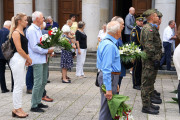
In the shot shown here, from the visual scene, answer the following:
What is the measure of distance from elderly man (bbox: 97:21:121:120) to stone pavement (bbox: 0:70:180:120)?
1.76m

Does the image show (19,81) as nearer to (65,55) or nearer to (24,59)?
(24,59)

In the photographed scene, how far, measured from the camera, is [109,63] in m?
5.08

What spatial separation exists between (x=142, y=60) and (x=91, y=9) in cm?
762

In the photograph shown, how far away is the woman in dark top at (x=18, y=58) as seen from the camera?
21.9ft

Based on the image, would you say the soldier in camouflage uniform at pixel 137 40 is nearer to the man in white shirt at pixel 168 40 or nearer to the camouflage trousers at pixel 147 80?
the camouflage trousers at pixel 147 80

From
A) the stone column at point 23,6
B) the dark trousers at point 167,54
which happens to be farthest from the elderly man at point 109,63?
the stone column at point 23,6

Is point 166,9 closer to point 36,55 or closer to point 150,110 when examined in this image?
point 150,110

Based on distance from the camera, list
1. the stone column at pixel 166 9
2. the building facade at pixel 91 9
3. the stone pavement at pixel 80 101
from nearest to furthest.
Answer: the stone pavement at pixel 80 101 < the stone column at pixel 166 9 < the building facade at pixel 91 9

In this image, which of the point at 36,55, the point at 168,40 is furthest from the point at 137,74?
the point at 36,55

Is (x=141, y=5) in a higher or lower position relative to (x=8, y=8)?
higher

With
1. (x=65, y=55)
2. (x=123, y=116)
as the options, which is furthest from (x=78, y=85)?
(x=123, y=116)

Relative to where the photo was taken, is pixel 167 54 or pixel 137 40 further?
pixel 167 54

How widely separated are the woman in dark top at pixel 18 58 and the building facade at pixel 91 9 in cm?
810

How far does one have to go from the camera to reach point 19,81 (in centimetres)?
671
